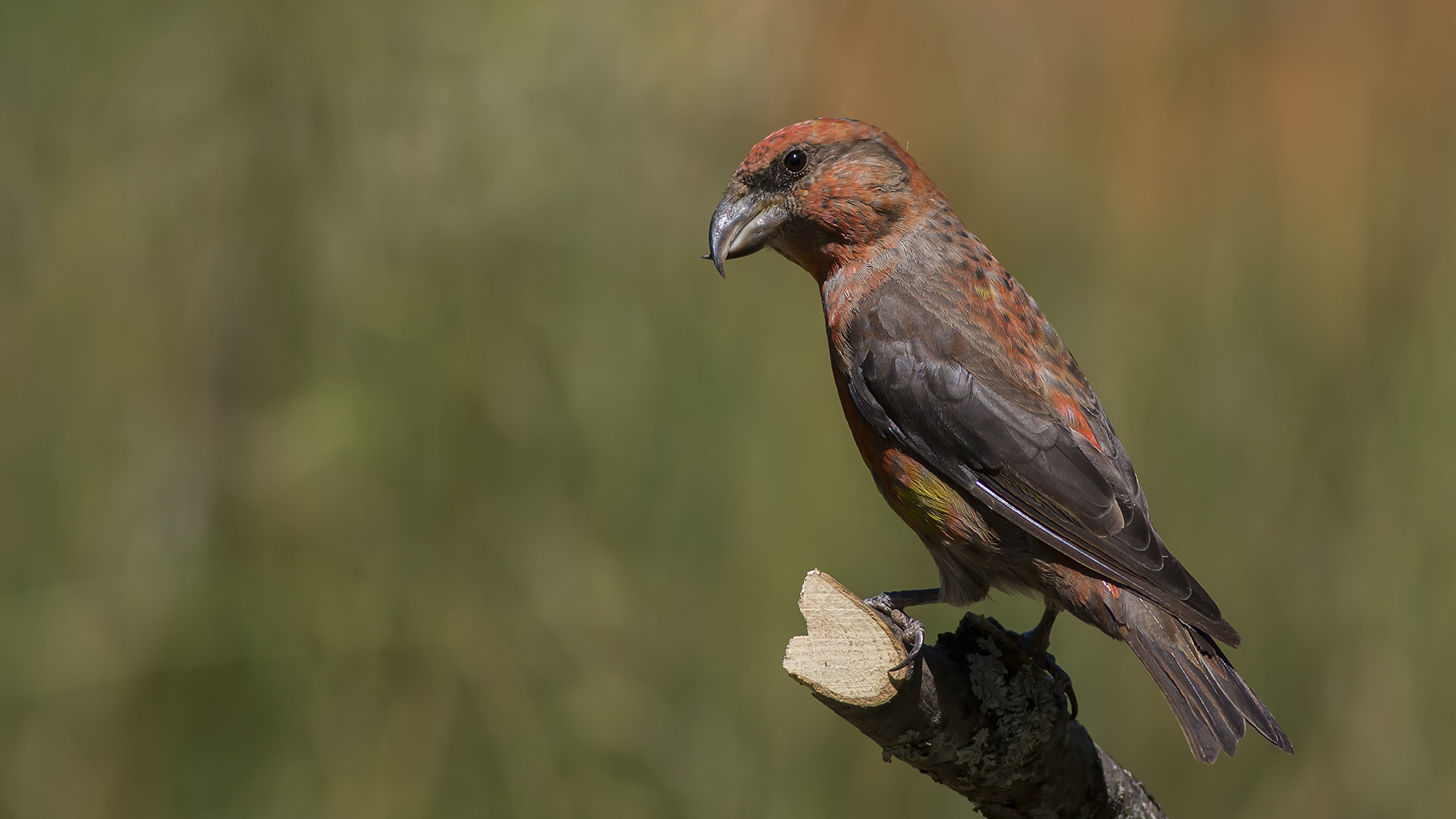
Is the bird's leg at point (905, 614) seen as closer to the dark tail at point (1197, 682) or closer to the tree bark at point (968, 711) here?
the tree bark at point (968, 711)

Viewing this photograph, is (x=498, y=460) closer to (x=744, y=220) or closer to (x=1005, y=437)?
(x=744, y=220)

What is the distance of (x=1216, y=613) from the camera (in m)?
2.59

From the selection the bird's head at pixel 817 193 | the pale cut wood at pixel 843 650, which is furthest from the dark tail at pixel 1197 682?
the bird's head at pixel 817 193

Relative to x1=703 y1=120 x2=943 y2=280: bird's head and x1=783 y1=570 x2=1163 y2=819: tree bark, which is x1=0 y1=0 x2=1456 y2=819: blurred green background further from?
x1=783 y1=570 x2=1163 y2=819: tree bark

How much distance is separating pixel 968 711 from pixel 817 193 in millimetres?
1350

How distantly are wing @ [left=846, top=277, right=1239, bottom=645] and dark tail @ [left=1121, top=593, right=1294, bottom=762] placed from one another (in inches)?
3.5

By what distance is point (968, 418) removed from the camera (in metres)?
2.88

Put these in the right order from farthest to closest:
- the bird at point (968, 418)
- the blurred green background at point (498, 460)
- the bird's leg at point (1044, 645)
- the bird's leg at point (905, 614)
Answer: the blurred green background at point (498, 460) < the bird's leg at point (1044, 645) < the bird at point (968, 418) < the bird's leg at point (905, 614)

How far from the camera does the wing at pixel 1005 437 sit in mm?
2682

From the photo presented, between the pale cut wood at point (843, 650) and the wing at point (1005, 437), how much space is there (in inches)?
21.6

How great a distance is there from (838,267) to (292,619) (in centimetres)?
178

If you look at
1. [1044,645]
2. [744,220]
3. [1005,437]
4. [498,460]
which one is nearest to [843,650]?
[1005,437]

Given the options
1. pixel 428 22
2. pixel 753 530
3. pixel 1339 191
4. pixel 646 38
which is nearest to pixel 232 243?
pixel 428 22

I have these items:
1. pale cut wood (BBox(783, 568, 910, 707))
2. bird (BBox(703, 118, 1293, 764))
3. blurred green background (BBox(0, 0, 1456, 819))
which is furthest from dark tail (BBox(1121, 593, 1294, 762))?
blurred green background (BBox(0, 0, 1456, 819))
